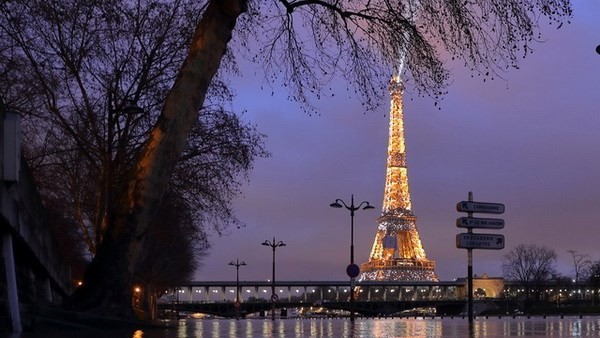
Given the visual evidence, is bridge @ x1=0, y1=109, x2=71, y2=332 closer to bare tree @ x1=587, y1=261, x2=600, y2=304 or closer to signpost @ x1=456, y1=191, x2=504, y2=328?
signpost @ x1=456, y1=191, x2=504, y2=328

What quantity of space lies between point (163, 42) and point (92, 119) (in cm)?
348

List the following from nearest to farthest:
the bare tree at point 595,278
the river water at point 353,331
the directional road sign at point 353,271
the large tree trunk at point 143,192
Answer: the river water at point 353,331 → the large tree trunk at point 143,192 → the directional road sign at point 353,271 → the bare tree at point 595,278

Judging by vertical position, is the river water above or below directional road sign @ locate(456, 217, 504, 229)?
below

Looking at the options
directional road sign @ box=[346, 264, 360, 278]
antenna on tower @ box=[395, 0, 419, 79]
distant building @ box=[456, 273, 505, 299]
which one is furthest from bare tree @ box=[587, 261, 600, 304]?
antenna on tower @ box=[395, 0, 419, 79]

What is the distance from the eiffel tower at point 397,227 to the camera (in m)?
136

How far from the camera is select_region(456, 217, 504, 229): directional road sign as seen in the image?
103ft

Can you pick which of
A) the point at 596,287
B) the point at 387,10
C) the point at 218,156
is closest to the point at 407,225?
the point at 596,287

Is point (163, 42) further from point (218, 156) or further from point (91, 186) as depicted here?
point (91, 186)

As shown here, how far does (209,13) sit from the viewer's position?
14.0 m

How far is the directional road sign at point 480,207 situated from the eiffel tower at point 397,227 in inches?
4025

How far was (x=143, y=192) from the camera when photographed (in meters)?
14.3

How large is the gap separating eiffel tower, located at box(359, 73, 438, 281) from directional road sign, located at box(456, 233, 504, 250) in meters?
102

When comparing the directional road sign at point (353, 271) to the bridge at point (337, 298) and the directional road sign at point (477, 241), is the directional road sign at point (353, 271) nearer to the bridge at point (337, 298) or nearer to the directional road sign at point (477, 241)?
the directional road sign at point (477, 241)

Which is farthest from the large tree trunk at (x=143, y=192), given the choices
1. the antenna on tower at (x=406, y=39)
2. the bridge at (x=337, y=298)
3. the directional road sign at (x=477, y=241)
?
the bridge at (x=337, y=298)
